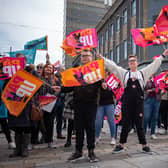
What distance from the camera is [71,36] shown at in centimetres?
498

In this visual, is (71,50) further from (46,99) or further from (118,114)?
(118,114)

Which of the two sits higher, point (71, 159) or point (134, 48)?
point (134, 48)

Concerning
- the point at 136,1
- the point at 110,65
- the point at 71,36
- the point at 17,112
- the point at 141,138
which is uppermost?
the point at 136,1

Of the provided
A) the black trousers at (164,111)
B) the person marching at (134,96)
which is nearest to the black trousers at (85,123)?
the person marching at (134,96)

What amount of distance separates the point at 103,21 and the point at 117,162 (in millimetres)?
30018

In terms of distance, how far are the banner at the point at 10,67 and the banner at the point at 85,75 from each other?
0.92 metres

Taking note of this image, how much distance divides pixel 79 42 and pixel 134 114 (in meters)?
2.14

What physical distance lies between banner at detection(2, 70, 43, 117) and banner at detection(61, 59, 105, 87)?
542mm

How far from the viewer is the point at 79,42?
15.9 ft

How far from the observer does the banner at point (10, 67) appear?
12.6ft

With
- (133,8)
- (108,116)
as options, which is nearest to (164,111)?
(108,116)

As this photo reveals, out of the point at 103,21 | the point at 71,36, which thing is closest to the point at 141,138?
the point at 71,36

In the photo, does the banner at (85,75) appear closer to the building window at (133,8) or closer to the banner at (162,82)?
the banner at (162,82)

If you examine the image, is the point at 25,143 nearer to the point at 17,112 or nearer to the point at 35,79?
the point at 17,112
